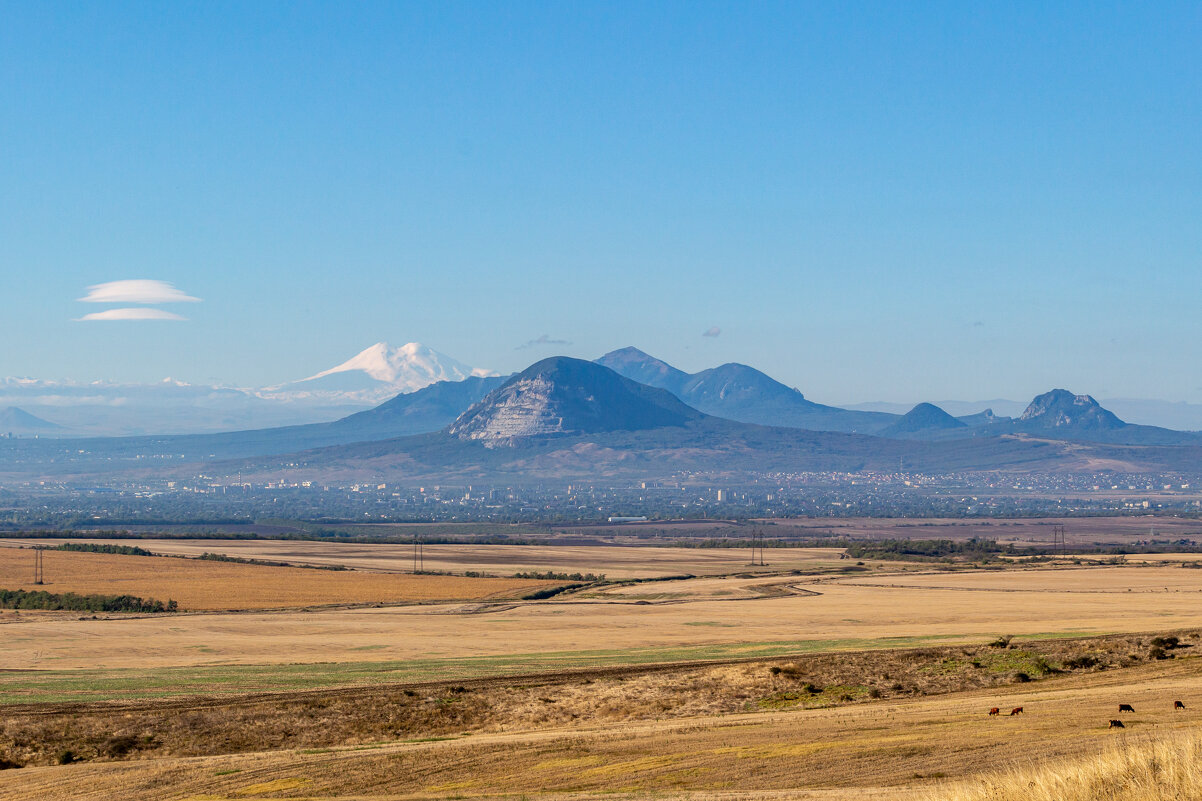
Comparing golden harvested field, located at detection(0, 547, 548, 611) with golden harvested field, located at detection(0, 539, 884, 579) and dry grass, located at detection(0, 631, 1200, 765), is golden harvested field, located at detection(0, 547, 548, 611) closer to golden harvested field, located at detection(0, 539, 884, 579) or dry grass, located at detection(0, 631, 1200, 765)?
golden harvested field, located at detection(0, 539, 884, 579)

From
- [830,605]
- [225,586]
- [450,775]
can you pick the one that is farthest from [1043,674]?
[225,586]

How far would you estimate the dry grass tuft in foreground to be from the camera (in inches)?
750

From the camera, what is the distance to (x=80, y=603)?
88375mm

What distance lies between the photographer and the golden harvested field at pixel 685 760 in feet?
80.6

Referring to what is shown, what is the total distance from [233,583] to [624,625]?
4885cm

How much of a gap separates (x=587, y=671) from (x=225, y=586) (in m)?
67.8

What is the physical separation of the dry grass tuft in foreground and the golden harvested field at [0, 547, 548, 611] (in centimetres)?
7515

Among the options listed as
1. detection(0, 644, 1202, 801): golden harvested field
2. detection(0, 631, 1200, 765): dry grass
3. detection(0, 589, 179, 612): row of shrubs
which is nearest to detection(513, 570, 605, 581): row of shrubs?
detection(0, 589, 179, 612): row of shrubs

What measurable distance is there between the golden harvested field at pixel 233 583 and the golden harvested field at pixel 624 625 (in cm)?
884

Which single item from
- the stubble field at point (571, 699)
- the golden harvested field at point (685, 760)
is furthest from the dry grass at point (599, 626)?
the golden harvested field at point (685, 760)

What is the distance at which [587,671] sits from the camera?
1737 inches

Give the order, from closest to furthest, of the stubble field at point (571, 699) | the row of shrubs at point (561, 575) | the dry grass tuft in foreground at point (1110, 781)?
the dry grass tuft in foreground at point (1110, 781) < the stubble field at point (571, 699) < the row of shrubs at point (561, 575)

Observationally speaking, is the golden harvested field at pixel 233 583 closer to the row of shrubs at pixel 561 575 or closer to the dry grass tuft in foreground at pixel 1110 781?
the row of shrubs at pixel 561 575

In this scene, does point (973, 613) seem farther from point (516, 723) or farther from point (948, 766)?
point (948, 766)
